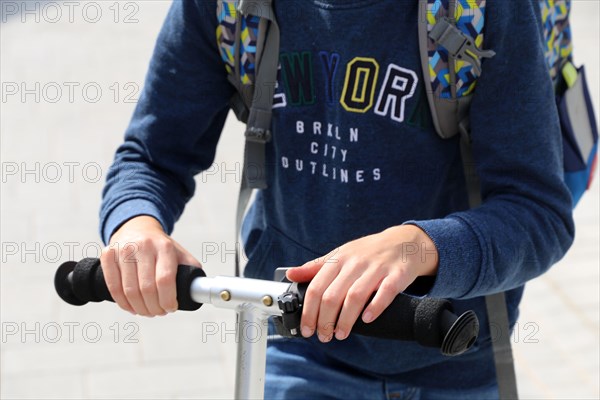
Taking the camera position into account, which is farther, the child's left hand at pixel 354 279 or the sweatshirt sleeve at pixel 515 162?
the sweatshirt sleeve at pixel 515 162

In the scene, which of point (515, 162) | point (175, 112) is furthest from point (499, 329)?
point (175, 112)

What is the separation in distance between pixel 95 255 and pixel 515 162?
2.85m

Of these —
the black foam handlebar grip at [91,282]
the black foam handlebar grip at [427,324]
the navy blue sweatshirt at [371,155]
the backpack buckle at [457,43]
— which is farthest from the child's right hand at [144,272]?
the backpack buckle at [457,43]

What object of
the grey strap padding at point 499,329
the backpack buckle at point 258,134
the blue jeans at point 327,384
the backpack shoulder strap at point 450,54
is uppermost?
the backpack shoulder strap at point 450,54

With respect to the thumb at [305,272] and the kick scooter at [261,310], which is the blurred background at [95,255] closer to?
the kick scooter at [261,310]

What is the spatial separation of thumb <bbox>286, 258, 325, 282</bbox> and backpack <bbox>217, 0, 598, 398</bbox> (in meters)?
0.46

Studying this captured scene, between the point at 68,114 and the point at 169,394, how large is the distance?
255cm

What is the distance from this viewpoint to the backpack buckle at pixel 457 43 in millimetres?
1653

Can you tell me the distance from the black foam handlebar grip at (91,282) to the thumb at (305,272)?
0.19 metres

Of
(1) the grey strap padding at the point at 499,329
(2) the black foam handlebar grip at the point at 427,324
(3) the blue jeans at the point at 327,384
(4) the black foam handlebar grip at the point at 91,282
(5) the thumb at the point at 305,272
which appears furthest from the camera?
(3) the blue jeans at the point at 327,384

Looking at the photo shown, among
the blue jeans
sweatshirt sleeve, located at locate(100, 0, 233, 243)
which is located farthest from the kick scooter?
the blue jeans

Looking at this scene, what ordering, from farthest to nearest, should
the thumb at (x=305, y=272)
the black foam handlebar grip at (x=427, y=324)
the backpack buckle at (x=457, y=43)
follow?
the backpack buckle at (x=457, y=43), the thumb at (x=305, y=272), the black foam handlebar grip at (x=427, y=324)

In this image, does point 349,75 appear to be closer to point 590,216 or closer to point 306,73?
point 306,73

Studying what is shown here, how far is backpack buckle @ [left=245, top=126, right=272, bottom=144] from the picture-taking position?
6.17 ft
